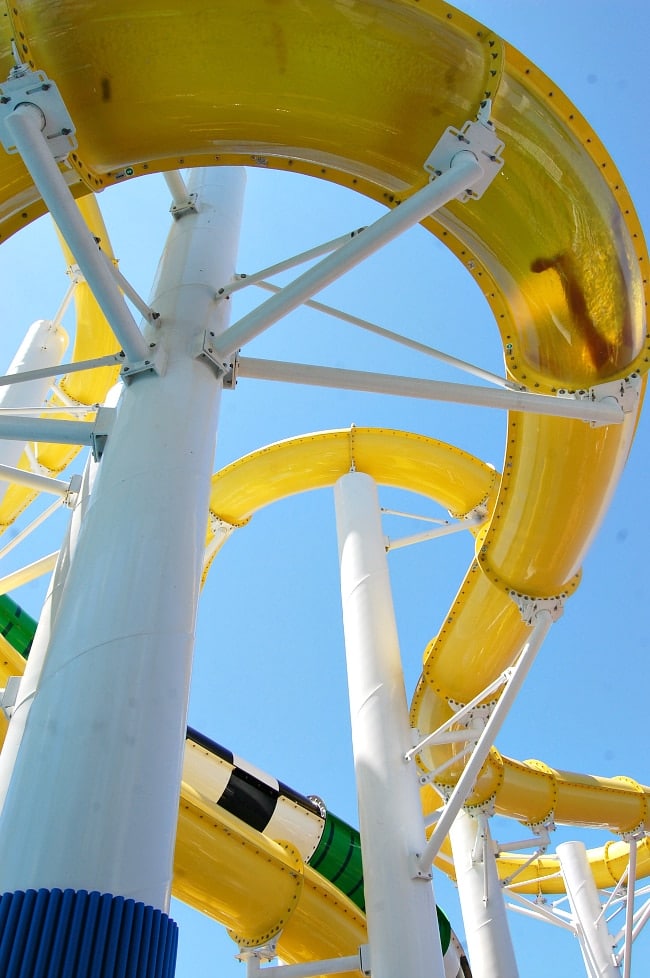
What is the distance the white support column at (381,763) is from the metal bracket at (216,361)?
4886mm

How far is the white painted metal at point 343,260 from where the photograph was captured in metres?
4.77

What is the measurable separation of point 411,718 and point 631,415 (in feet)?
16.7

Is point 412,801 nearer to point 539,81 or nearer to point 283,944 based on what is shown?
point 283,944

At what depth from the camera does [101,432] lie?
484 centimetres

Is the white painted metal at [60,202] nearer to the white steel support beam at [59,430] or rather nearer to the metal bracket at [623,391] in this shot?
the white steel support beam at [59,430]

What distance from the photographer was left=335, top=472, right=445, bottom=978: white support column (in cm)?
734

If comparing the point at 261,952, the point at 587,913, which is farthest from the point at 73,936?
the point at 587,913

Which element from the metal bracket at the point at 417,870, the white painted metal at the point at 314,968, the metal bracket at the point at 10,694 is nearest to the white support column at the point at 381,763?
the metal bracket at the point at 417,870

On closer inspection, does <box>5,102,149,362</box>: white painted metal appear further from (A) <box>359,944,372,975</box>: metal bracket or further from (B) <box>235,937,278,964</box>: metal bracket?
(B) <box>235,937,278,964</box>: metal bracket

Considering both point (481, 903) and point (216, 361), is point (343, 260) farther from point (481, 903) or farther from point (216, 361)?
point (481, 903)

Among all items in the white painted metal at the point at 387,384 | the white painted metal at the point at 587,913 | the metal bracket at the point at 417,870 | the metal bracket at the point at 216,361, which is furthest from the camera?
the white painted metal at the point at 587,913

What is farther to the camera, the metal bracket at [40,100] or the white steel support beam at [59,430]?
the white steel support beam at [59,430]

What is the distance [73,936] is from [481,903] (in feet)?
A: 29.2

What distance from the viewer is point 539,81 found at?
564cm
